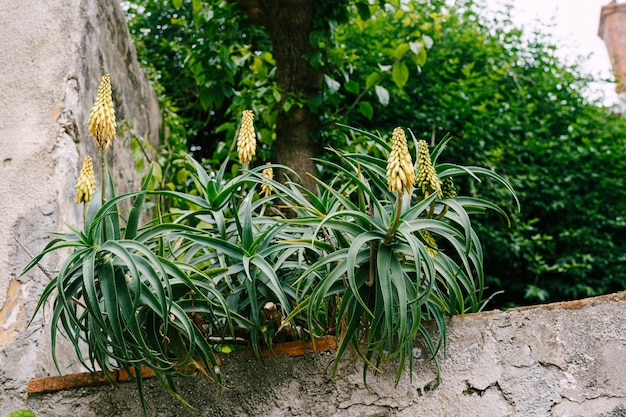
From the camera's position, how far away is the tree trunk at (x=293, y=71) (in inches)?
147

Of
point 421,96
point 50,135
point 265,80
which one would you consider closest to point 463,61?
point 421,96

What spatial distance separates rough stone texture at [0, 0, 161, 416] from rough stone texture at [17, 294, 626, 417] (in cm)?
34

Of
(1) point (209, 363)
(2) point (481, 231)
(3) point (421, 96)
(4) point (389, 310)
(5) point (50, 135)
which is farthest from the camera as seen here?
(3) point (421, 96)

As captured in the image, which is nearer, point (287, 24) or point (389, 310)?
point (389, 310)

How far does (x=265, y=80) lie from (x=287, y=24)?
1.53ft

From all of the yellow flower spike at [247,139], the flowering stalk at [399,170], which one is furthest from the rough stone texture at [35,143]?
the flowering stalk at [399,170]

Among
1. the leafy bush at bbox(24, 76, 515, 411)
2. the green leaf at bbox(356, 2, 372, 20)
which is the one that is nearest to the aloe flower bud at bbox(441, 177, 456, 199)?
the leafy bush at bbox(24, 76, 515, 411)

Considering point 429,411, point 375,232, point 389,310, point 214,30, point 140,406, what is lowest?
point 429,411

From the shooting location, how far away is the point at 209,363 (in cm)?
195

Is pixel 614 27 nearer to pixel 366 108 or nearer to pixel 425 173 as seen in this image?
pixel 366 108

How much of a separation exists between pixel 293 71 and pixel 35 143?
1.65 m

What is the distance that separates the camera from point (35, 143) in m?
2.62

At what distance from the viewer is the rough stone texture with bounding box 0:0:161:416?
231 centimetres

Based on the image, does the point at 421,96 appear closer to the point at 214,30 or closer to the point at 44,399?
the point at 214,30
